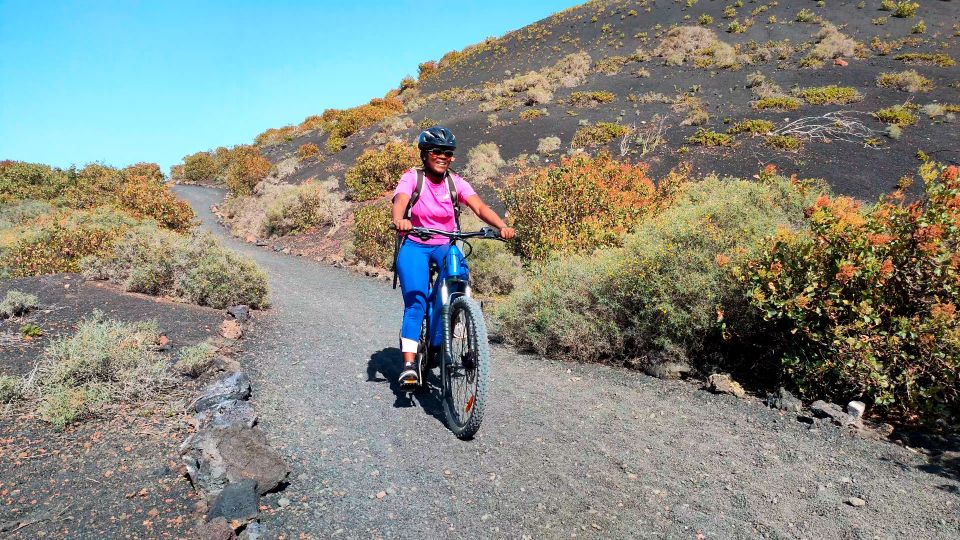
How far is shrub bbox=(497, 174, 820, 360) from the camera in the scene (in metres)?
5.20

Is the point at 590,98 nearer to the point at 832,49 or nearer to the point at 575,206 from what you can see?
the point at 832,49

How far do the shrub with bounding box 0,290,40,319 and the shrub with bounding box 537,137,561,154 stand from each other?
55.2 feet

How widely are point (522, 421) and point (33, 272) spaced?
915 cm

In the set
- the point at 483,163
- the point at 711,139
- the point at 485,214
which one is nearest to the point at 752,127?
the point at 711,139

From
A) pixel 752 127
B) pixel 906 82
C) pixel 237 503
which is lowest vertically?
pixel 237 503

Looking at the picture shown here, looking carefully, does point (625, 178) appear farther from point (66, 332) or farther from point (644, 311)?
point (66, 332)

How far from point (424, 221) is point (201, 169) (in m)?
45.1

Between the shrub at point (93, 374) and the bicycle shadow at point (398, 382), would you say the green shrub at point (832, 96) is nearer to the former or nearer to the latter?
the bicycle shadow at point (398, 382)

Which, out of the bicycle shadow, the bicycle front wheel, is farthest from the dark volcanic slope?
the bicycle front wheel

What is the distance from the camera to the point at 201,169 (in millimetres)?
42719

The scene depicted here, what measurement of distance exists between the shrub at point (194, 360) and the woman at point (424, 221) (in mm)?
2093

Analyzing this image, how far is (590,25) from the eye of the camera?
48969 mm

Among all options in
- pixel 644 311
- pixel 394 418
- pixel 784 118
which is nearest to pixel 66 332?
pixel 394 418

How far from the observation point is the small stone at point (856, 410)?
13.2ft
